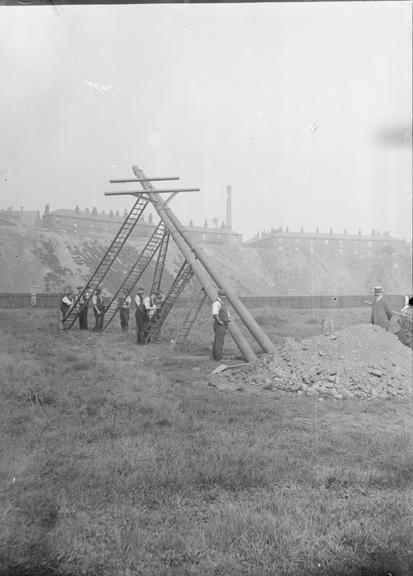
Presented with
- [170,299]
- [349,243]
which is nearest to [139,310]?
[170,299]

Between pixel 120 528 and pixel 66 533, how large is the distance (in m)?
0.28

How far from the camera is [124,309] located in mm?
4891

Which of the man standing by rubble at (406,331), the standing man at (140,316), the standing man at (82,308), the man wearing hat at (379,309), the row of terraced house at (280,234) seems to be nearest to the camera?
the row of terraced house at (280,234)

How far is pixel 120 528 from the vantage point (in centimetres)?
222

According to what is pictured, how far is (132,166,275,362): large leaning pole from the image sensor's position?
16.2 feet

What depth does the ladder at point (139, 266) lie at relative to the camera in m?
4.86

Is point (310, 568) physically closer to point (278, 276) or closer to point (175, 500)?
point (175, 500)

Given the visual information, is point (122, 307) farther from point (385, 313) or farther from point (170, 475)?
point (385, 313)

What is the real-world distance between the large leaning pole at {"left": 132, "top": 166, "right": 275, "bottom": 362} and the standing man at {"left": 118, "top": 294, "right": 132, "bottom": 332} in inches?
40.9

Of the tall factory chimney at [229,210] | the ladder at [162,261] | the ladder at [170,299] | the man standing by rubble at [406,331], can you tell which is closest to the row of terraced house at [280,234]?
the tall factory chimney at [229,210]

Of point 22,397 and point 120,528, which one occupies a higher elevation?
point 22,397

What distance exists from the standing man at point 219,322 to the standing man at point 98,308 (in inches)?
52.1

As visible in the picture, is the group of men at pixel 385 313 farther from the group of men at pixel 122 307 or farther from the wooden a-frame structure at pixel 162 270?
the group of men at pixel 122 307

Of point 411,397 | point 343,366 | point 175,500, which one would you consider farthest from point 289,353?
point 175,500
